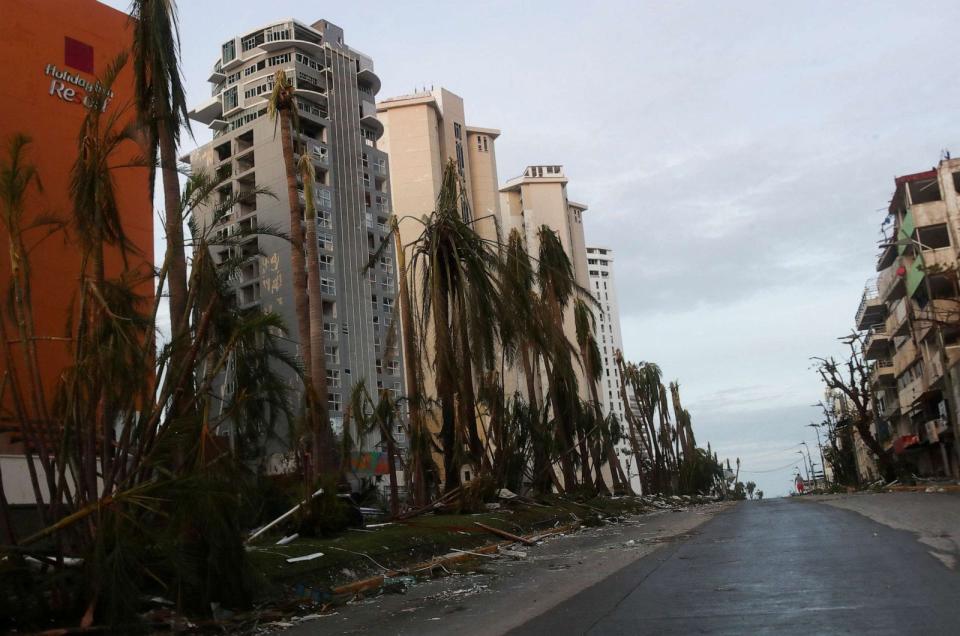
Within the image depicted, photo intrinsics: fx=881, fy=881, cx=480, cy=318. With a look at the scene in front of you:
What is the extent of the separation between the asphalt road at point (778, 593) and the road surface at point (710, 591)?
1 centimetres

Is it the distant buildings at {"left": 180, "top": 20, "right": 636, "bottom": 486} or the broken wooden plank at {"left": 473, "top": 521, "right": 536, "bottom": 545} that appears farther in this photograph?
the distant buildings at {"left": 180, "top": 20, "right": 636, "bottom": 486}

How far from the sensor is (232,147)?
270 feet

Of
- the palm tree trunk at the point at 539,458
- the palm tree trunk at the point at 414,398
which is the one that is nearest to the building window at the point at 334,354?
the palm tree trunk at the point at 539,458

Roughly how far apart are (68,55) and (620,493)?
35.7 metres

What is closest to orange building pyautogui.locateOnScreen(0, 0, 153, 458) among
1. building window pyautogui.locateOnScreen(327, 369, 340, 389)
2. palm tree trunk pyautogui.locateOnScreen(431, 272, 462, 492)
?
palm tree trunk pyautogui.locateOnScreen(431, 272, 462, 492)

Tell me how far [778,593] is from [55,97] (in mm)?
38904

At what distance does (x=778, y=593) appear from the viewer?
345 inches

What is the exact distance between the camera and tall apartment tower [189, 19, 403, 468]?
7825 cm

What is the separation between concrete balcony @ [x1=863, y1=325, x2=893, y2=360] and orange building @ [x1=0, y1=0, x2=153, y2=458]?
2509 inches

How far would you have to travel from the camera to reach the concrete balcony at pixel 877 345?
79.2m

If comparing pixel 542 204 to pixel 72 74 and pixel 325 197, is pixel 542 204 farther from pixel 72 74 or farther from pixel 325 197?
pixel 72 74

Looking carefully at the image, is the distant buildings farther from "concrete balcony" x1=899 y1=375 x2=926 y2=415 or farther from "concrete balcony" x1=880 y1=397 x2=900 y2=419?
"concrete balcony" x1=880 y1=397 x2=900 y2=419

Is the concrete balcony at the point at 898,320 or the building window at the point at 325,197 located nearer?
the concrete balcony at the point at 898,320

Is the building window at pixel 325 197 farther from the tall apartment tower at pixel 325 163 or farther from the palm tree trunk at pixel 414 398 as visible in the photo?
the palm tree trunk at pixel 414 398
